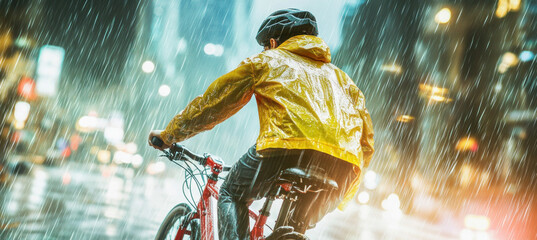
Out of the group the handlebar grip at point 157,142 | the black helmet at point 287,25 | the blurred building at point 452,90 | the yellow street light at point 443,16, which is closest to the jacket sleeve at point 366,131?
the black helmet at point 287,25

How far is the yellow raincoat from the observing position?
2375 millimetres

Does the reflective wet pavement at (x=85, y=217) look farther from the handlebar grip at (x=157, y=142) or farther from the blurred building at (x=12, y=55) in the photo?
the blurred building at (x=12, y=55)

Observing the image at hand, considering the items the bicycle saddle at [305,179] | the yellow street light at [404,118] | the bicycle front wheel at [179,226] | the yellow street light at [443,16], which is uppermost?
the yellow street light at [443,16]

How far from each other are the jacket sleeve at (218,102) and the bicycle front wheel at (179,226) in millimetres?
1036

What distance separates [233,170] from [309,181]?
76 centimetres

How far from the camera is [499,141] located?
695 inches

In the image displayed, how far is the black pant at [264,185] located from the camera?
241 cm

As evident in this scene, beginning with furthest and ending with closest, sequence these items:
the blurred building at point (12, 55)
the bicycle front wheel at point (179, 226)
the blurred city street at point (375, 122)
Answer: the blurred building at point (12, 55), the blurred city street at point (375, 122), the bicycle front wheel at point (179, 226)

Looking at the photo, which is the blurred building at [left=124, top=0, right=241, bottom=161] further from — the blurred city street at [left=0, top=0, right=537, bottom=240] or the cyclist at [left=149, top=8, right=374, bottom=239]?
the cyclist at [left=149, top=8, right=374, bottom=239]

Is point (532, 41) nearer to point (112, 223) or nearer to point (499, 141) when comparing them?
point (499, 141)

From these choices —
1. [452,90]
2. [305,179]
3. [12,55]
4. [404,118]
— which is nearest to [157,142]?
[305,179]

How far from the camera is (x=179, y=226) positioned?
3768 millimetres

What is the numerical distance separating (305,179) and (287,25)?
3.87 feet

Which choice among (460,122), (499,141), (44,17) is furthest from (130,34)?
(499,141)
